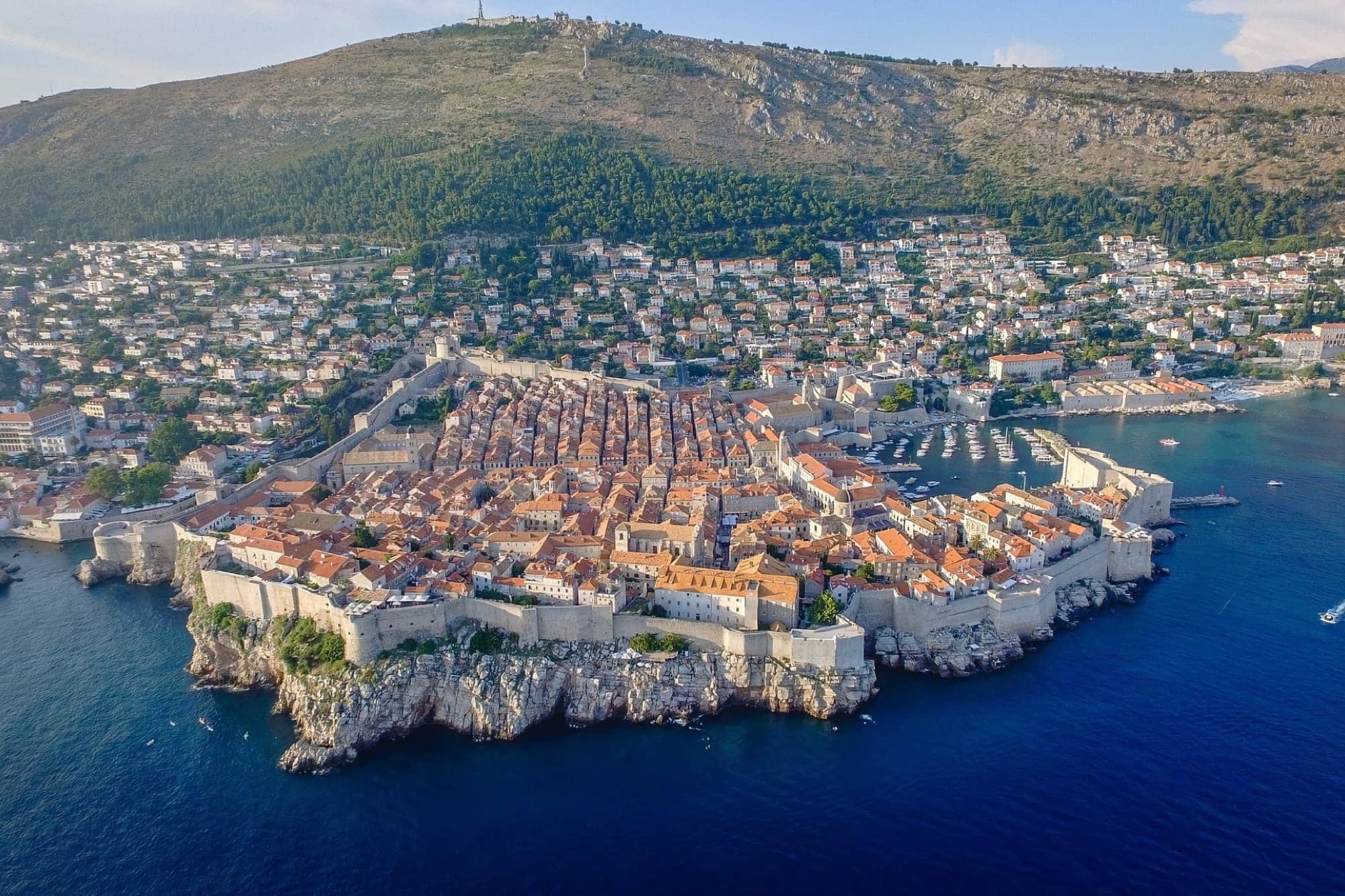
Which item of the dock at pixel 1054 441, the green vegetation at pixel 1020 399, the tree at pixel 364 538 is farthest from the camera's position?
the green vegetation at pixel 1020 399

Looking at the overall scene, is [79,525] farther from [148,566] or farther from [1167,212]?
[1167,212]

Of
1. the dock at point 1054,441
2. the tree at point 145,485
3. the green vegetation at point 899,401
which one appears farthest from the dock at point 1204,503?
the tree at point 145,485

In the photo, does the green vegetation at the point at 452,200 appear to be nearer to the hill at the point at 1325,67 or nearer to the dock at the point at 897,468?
the dock at the point at 897,468

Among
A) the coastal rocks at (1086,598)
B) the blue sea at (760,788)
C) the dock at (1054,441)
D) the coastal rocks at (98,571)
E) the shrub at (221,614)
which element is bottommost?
the blue sea at (760,788)

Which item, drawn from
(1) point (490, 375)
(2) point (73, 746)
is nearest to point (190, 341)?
(1) point (490, 375)

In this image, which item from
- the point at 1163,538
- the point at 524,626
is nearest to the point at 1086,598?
the point at 1163,538

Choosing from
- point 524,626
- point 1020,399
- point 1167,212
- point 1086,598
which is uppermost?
point 1167,212

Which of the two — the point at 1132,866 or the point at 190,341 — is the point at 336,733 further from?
the point at 190,341
